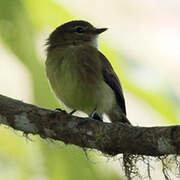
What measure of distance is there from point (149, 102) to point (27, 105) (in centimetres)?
87

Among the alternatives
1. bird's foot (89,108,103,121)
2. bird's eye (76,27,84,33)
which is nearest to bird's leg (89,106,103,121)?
bird's foot (89,108,103,121)

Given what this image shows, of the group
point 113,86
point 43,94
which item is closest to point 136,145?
point 43,94

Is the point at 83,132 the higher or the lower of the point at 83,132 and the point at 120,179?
the higher

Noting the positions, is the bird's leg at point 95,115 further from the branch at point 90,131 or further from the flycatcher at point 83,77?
the branch at point 90,131

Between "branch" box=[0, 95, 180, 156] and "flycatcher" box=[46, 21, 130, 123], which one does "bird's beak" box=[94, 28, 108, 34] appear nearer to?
"flycatcher" box=[46, 21, 130, 123]

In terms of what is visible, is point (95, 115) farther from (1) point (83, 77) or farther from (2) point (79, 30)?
(2) point (79, 30)

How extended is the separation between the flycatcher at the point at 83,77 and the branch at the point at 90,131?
61cm

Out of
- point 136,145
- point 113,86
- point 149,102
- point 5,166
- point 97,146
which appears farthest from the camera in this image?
point 113,86

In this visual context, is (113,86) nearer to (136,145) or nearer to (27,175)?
(27,175)

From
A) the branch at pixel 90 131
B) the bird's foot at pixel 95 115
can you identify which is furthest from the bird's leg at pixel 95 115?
the branch at pixel 90 131

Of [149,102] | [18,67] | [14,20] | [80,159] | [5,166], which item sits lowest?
[5,166]

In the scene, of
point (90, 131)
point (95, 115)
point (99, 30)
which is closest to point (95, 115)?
point (95, 115)

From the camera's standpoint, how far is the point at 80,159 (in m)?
3.44

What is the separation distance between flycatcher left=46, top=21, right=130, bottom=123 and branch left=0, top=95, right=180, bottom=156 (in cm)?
61
